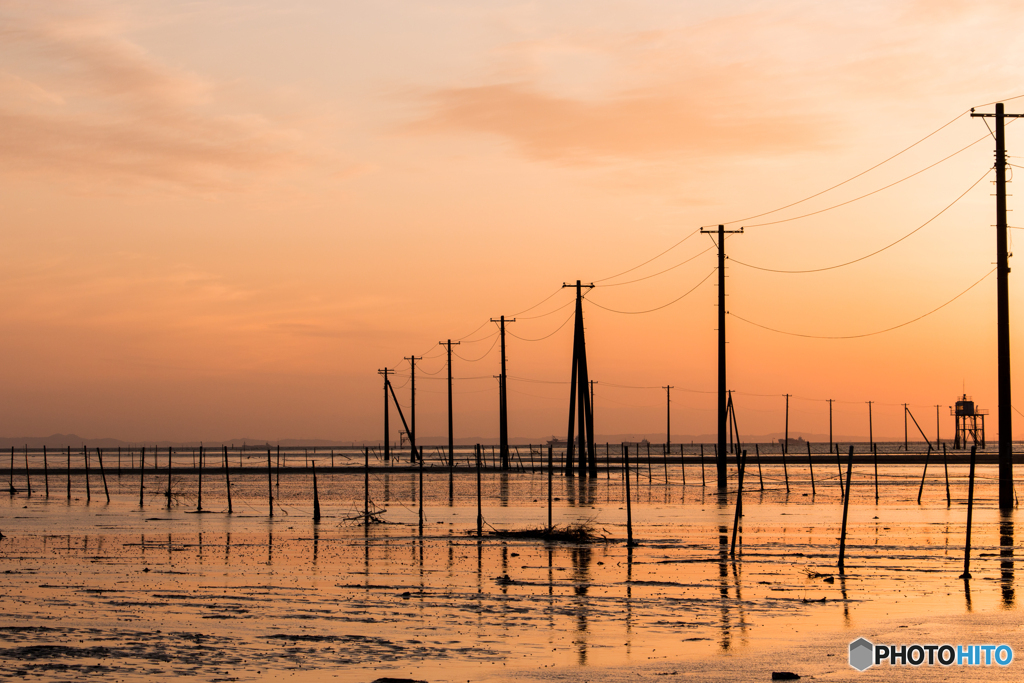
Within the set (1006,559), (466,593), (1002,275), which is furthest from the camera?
(1002,275)

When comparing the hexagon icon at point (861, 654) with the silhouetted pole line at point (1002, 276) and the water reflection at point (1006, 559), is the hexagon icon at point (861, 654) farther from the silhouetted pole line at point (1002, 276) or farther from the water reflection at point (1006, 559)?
the silhouetted pole line at point (1002, 276)

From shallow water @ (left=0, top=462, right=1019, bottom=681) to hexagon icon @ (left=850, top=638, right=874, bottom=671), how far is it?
9.9 inches

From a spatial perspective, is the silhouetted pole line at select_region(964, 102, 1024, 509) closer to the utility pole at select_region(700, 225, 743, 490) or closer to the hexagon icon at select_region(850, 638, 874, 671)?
the utility pole at select_region(700, 225, 743, 490)

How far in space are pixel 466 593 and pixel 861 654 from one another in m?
8.41

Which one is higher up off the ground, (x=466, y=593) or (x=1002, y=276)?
(x=1002, y=276)

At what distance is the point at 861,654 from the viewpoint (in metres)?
14.8

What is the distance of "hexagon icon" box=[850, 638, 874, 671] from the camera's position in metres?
14.2

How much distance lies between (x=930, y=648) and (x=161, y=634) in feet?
36.8

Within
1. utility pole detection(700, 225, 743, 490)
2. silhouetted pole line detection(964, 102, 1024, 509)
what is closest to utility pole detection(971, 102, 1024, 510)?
silhouetted pole line detection(964, 102, 1024, 509)

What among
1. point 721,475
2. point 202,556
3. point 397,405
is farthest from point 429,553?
point 397,405

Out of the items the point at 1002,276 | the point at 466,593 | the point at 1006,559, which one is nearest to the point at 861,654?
the point at 466,593

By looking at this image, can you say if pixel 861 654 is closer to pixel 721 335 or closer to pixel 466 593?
pixel 466 593

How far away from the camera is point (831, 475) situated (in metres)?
82.2

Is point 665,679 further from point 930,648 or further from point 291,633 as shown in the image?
point 291,633
